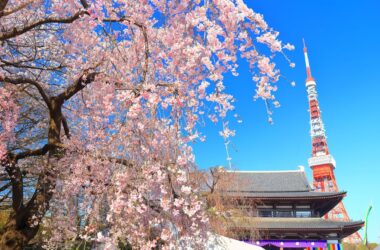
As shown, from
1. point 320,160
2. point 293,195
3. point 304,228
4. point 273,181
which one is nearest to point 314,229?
point 304,228

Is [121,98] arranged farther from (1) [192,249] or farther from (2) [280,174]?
(2) [280,174]

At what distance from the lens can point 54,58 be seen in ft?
23.8

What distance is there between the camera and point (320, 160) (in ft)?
176

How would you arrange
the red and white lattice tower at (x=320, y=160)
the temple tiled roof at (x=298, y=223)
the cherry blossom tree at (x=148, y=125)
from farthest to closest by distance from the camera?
the red and white lattice tower at (x=320, y=160), the temple tiled roof at (x=298, y=223), the cherry blossom tree at (x=148, y=125)

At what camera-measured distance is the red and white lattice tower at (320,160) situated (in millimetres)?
48750

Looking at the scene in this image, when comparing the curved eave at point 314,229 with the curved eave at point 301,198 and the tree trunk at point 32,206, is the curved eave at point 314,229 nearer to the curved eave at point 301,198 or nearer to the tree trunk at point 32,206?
the curved eave at point 301,198

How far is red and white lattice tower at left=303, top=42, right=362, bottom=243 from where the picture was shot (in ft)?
160

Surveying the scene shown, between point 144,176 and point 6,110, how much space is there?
3.21 metres

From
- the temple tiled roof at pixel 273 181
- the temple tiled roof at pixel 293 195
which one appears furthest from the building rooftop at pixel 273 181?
the temple tiled roof at pixel 293 195

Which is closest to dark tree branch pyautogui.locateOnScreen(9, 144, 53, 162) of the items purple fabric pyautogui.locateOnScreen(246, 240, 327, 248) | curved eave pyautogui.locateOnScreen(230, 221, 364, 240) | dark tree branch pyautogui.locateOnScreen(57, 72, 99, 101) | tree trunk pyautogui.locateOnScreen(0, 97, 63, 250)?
tree trunk pyautogui.locateOnScreen(0, 97, 63, 250)

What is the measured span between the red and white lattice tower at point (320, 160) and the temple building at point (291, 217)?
25179mm

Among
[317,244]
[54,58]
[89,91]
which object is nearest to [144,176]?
[89,91]

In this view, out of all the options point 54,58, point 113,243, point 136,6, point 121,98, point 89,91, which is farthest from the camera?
point 54,58

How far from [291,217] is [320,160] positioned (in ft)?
105
